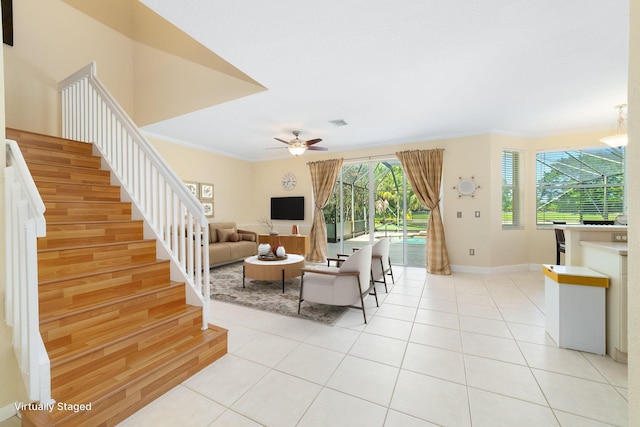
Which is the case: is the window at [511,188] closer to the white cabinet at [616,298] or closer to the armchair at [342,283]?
the white cabinet at [616,298]

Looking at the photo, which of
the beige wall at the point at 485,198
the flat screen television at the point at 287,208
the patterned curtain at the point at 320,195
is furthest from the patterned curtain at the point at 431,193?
the flat screen television at the point at 287,208

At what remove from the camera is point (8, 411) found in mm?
1519

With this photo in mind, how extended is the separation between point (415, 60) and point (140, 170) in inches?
122

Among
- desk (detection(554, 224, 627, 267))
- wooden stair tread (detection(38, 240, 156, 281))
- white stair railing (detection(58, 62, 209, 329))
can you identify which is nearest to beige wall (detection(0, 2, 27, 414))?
wooden stair tread (detection(38, 240, 156, 281))

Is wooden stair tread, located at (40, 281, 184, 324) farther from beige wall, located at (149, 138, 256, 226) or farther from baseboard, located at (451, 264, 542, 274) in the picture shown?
baseboard, located at (451, 264, 542, 274)

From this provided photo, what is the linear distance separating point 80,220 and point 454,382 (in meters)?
3.58

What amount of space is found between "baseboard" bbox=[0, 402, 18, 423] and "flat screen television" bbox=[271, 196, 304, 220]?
538 cm

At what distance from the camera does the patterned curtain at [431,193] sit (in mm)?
5039

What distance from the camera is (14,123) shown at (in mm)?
3533

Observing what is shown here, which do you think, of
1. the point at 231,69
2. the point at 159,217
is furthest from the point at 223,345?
the point at 231,69

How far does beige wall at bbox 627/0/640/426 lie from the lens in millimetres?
691

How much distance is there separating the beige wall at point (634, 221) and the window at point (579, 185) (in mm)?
→ 5603

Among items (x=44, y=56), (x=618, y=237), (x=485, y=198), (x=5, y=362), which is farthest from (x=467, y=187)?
(x=44, y=56)

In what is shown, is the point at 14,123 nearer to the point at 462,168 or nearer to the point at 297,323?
the point at 297,323
